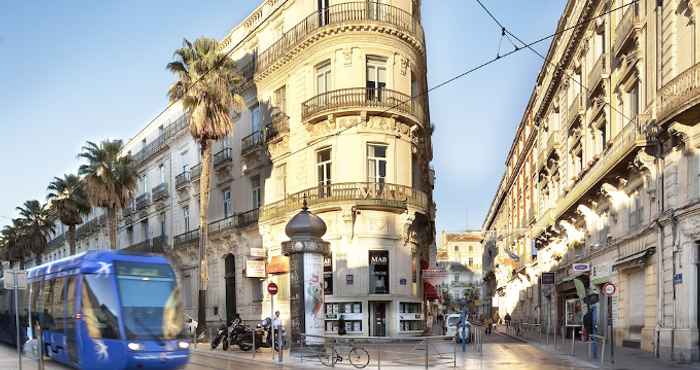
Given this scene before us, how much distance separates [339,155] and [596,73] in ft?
41.6

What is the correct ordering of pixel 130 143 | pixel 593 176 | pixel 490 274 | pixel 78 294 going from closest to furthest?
pixel 78 294, pixel 593 176, pixel 130 143, pixel 490 274

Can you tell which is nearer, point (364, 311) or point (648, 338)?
point (648, 338)

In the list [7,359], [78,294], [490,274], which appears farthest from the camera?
[490,274]

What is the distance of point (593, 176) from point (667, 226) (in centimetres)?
829

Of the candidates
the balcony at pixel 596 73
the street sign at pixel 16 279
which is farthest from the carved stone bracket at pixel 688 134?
the street sign at pixel 16 279

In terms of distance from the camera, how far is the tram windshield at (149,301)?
47.7ft

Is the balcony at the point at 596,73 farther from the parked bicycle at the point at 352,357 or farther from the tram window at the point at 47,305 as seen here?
the tram window at the point at 47,305

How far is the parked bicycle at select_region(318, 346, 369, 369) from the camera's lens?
65.3 ft

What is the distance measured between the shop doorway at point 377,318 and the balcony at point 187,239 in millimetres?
17897

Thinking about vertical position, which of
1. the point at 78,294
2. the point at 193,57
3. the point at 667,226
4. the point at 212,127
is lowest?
the point at 78,294

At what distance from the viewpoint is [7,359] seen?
20516mm

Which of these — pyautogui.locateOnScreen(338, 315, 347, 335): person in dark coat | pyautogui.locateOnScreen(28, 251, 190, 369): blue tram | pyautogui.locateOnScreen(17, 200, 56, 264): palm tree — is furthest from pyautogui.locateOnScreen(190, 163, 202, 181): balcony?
pyautogui.locateOnScreen(17, 200, 56, 264): palm tree

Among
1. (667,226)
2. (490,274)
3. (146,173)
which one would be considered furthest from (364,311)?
(490,274)

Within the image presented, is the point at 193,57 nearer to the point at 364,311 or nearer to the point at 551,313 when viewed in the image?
the point at 364,311
